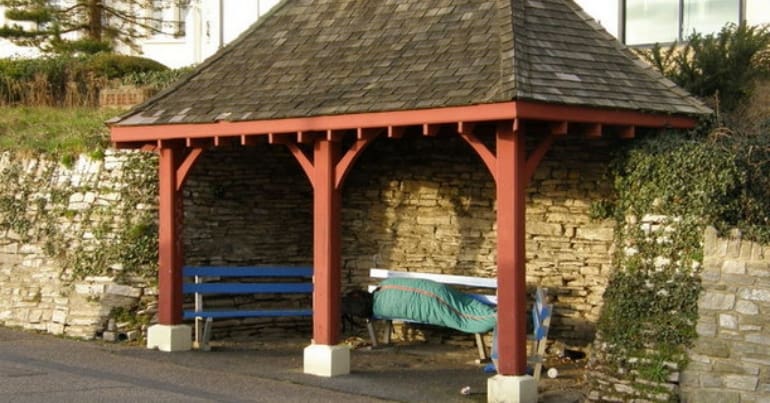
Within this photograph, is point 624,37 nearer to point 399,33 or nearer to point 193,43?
point 399,33

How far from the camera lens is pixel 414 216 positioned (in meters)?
15.4

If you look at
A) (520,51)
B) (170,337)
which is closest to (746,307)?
(520,51)

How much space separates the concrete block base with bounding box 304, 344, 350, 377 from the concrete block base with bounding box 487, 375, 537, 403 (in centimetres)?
202

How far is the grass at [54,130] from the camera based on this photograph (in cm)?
1617

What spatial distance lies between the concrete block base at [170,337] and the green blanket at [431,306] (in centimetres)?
222

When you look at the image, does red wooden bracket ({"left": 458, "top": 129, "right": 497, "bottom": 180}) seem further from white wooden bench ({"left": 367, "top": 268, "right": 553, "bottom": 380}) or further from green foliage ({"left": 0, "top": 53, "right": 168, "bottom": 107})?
green foliage ({"left": 0, "top": 53, "right": 168, "bottom": 107})

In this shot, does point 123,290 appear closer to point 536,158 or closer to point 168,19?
point 536,158

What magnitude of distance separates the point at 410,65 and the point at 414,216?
10.2 ft

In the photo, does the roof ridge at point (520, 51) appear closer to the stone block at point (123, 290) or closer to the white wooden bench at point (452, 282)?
the white wooden bench at point (452, 282)

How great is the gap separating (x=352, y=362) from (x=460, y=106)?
12.1ft

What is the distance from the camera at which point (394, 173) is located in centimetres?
1555

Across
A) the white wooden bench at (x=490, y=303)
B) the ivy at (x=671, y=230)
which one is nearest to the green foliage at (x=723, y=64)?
the ivy at (x=671, y=230)

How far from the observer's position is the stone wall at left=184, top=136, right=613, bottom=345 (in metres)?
13.8

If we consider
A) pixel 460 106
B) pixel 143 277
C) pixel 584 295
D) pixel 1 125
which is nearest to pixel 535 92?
pixel 460 106
